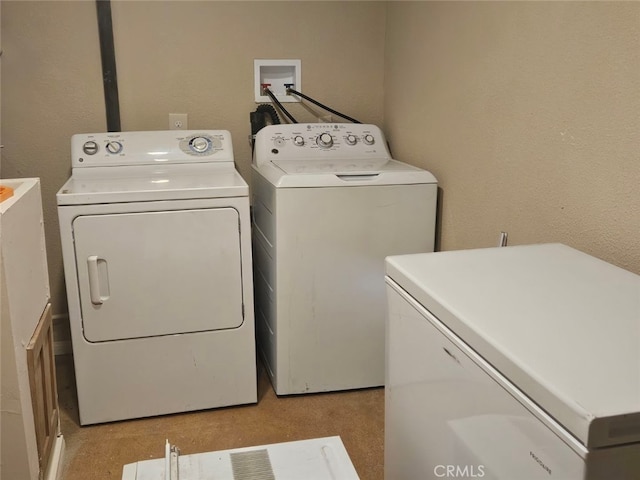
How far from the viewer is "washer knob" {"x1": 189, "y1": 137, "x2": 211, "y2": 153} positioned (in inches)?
96.7

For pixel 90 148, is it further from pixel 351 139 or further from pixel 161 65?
pixel 351 139

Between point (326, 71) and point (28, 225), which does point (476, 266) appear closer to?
point (28, 225)

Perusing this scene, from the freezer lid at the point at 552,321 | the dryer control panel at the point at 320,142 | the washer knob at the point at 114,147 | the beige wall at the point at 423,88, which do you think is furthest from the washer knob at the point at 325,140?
the freezer lid at the point at 552,321

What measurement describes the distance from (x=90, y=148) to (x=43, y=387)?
3.47 feet

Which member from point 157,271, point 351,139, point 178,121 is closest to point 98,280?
point 157,271

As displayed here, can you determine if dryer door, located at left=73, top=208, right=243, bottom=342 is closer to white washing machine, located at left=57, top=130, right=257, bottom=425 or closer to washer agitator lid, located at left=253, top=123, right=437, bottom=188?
white washing machine, located at left=57, top=130, right=257, bottom=425

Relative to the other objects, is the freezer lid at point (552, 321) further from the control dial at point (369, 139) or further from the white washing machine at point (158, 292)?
the control dial at point (369, 139)

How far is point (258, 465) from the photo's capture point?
4.16ft

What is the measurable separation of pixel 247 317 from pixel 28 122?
1.26 meters

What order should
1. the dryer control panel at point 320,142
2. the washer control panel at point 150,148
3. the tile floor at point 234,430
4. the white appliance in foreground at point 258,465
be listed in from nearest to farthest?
the white appliance in foreground at point 258,465 < the tile floor at point 234,430 < the washer control panel at point 150,148 < the dryer control panel at point 320,142

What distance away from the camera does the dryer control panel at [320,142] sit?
8.25ft

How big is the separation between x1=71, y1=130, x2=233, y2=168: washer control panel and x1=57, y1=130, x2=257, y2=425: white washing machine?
13cm

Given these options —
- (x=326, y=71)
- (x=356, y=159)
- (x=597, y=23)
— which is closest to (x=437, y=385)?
(x=597, y=23)

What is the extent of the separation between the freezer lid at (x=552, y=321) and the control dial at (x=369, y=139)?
1.31 m
